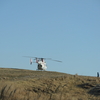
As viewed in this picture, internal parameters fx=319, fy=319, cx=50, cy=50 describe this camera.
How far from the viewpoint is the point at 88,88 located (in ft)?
82.3

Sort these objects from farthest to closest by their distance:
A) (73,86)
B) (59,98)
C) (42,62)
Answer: (42,62)
(73,86)
(59,98)

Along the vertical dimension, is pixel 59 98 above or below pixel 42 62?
below

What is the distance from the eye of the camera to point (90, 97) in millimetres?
21625

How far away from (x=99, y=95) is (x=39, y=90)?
204 inches

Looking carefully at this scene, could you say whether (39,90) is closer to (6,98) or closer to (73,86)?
(73,86)

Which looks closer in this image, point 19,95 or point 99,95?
point 19,95

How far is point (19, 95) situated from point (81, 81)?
944 centimetres

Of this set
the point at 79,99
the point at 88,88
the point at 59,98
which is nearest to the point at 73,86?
the point at 88,88

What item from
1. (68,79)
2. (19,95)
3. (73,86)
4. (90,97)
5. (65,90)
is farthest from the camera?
(68,79)

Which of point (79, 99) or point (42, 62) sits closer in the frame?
point (79, 99)

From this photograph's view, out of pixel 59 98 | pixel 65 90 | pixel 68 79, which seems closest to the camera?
pixel 59 98

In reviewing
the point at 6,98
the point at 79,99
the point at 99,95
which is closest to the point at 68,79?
the point at 99,95

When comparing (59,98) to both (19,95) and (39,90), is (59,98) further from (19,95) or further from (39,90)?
(39,90)

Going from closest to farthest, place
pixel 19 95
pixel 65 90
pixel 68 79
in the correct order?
pixel 19 95 → pixel 65 90 → pixel 68 79
